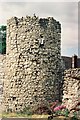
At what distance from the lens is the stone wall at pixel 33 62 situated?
20.5 m

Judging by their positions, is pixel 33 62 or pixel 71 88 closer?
pixel 71 88

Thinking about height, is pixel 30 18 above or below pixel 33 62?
above

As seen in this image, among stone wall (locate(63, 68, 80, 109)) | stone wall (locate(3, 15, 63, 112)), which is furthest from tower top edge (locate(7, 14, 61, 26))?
stone wall (locate(63, 68, 80, 109))

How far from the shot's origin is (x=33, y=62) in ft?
67.5

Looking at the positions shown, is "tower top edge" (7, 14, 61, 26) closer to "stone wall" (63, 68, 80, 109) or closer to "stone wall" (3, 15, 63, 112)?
"stone wall" (3, 15, 63, 112)

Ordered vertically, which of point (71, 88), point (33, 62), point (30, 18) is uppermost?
point (30, 18)

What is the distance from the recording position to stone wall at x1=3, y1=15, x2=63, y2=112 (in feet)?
67.3

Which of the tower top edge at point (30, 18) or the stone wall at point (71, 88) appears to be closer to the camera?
the stone wall at point (71, 88)

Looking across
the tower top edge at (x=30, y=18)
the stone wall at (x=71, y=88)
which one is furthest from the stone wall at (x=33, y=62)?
the stone wall at (x=71, y=88)

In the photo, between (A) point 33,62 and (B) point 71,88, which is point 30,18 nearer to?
(A) point 33,62

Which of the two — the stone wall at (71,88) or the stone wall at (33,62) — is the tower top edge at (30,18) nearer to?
the stone wall at (33,62)

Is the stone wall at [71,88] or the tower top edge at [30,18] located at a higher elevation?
the tower top edge at [30,18]

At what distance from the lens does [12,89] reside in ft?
69.3

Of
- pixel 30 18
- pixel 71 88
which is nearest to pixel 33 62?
pixel 30 18
